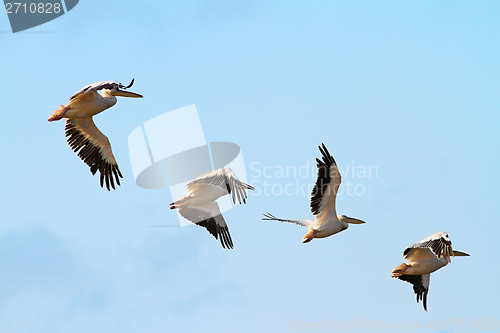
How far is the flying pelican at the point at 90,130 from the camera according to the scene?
13531 mm

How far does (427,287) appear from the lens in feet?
53.7

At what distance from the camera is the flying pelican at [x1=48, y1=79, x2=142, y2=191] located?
13.5 metres

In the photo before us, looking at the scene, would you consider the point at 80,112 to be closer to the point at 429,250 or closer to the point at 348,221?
the point at 348,221

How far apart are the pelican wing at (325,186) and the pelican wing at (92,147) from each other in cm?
494

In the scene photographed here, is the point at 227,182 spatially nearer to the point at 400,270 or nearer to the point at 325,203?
the point at 325,203

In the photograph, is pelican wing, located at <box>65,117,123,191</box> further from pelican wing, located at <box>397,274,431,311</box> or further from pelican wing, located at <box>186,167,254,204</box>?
pelican wing, located at <box>397,274,431,311</box>

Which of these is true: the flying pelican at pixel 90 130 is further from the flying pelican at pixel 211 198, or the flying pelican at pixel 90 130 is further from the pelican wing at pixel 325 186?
the pelican wing at pixel 325 186

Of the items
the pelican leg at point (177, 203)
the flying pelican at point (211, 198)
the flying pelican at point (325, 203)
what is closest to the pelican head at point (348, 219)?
the flying pelican at point (325, 203)

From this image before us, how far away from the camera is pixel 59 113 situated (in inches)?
530

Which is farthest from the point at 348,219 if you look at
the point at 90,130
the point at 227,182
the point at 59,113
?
the point at 59,113

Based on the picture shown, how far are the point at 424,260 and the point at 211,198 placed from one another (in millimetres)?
5654

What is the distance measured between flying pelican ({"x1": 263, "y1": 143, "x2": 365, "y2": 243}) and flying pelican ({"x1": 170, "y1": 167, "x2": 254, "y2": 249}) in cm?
162

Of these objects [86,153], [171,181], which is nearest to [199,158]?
[171,181]

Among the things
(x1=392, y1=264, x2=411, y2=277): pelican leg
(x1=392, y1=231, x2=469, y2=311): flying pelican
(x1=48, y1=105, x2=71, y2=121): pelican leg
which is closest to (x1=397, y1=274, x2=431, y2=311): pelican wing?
(x1=392, y1=231, x2=469, y2=311): flying pelican
